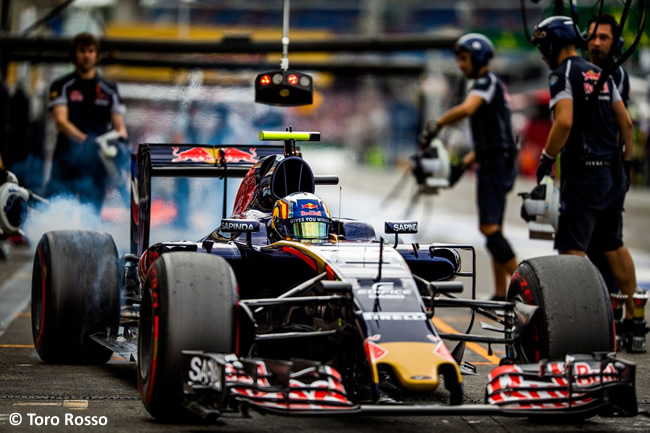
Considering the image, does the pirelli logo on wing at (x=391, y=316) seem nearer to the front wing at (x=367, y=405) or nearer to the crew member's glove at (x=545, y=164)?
the front wing at (x=367, y=405)

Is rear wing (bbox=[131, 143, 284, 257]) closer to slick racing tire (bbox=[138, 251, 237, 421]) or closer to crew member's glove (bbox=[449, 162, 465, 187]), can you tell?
slick racing tire (bbox=[138, 251, 237, 421])

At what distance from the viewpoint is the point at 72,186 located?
41.9 ft

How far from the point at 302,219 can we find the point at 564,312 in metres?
1.73

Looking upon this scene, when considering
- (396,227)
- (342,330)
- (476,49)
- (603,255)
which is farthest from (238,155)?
(342,330)

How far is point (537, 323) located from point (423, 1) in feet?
214

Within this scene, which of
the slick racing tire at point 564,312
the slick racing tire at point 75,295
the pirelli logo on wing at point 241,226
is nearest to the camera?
the slick racing tire at point 564,312

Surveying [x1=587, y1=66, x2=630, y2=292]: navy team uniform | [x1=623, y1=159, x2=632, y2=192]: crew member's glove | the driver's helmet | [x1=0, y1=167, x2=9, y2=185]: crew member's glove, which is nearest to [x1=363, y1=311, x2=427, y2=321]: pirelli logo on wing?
the driver's helmet

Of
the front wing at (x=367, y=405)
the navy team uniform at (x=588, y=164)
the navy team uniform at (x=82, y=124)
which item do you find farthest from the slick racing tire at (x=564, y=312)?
the navy team uniform at (x=82, y=124)

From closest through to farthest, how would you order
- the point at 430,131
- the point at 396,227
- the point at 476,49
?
the point at 396,227 < the point at 476,49 < the point at 430,131

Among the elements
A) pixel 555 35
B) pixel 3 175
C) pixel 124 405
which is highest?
pixel 555 35

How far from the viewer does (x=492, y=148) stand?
11273 millimetres

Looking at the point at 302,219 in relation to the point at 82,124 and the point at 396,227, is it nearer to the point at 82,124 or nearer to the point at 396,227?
the point at 396,227

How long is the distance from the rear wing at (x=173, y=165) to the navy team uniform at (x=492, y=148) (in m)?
2.64

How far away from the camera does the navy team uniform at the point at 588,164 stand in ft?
29.7
